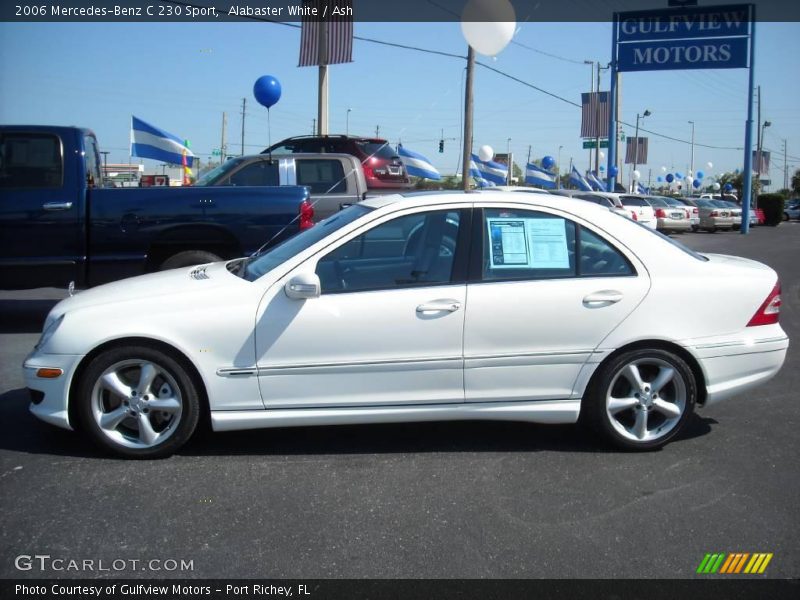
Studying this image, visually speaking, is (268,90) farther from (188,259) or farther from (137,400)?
(137,400)

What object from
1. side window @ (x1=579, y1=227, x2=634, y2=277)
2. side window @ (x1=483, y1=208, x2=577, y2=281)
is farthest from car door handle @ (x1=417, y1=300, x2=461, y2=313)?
side window @ (x1=579, y1=227, x2=634, y2=277)

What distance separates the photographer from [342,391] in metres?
4.36

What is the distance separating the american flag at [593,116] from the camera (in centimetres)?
3672

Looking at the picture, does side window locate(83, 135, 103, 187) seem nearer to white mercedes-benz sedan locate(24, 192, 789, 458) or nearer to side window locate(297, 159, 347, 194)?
side window locate(297, 159, 347, 194)

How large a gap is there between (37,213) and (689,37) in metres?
19.8

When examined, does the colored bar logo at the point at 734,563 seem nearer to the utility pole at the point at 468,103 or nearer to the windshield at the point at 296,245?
the windshield at the point at 296,245

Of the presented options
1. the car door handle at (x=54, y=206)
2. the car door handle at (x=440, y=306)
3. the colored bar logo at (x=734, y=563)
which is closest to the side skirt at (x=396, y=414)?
the car door handle at (x=440, y=306)

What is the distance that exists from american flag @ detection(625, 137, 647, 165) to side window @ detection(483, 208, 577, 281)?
5576 cm

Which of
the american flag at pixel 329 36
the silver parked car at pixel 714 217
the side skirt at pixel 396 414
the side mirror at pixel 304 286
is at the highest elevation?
the american flag at pixel 329 36

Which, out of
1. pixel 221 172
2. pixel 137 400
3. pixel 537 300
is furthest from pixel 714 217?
pixel 137 400

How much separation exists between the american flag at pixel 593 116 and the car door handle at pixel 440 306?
34279 millimetres

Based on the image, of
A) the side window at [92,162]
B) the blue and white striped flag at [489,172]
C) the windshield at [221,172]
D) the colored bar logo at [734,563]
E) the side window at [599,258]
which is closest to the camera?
the colored bar logo at [734,563]
